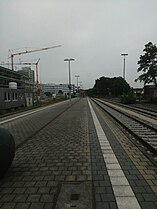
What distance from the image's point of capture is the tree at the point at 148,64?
49.2m

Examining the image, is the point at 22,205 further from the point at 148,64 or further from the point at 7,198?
the point at 148,64

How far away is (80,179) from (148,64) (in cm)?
4967

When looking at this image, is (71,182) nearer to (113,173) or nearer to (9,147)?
(113,173)

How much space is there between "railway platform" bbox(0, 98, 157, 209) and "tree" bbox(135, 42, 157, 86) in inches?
1719

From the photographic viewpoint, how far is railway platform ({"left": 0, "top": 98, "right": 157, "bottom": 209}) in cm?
388

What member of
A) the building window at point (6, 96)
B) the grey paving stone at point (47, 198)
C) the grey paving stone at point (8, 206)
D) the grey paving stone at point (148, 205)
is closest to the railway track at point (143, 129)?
the grey paving stone at point (148, 205)

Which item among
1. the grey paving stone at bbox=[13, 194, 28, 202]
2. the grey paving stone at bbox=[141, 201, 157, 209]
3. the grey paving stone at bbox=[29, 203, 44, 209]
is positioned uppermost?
the grey paving stone at bbox=[141, 201, 157, 209]

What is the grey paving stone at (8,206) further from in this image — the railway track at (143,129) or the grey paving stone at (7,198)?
the railway track at (143,129)

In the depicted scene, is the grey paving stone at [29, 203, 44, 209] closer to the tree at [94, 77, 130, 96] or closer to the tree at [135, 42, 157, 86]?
the tree at [135, 42, 157, 86]

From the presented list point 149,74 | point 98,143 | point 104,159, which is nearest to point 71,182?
point 104,159

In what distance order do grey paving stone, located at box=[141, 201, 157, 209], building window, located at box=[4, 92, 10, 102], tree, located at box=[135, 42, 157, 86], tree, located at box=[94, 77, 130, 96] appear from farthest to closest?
tree, located at box=[94, 77, 130, 96]
tree, located at box=[135, 42, 157, 86]
building window, located at box=[4, 92, 10, 102]
grey paving stone, located at box=[141, 201, 157, 209]

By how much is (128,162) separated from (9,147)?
9.69 feet

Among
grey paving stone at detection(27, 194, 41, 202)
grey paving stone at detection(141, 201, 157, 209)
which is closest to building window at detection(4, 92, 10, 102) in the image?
grey paving stone at detection(27, 194, 41, 202)

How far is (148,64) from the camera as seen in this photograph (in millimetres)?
51281
